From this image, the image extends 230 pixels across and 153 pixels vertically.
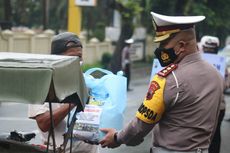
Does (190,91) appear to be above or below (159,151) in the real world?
above

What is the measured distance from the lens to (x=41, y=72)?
301 centimetres

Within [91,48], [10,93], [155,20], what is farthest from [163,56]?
[91,48]

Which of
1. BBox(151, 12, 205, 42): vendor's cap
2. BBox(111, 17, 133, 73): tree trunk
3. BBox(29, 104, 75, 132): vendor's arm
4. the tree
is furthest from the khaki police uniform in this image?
BBox(111, 17, 133, 73): tree trunk

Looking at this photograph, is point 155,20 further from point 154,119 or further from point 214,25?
point 214,25

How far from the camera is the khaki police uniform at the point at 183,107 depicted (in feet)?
10.4

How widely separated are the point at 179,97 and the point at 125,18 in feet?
66.3

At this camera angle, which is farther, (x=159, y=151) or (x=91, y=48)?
(x=91, y=48)

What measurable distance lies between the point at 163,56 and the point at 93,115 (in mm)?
720

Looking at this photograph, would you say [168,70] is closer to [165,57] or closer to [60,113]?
[165,57]

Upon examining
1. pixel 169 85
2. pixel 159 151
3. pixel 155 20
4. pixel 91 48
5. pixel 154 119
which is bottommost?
pixel 91 48

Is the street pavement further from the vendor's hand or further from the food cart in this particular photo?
the food cart

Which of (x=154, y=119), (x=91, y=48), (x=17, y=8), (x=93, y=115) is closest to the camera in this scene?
(x=154, y=119)

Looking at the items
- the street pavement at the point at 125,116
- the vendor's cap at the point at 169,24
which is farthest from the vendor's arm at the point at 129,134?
the street pavement at the point at 125,116

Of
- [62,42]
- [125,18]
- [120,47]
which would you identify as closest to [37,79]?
[62,42]
